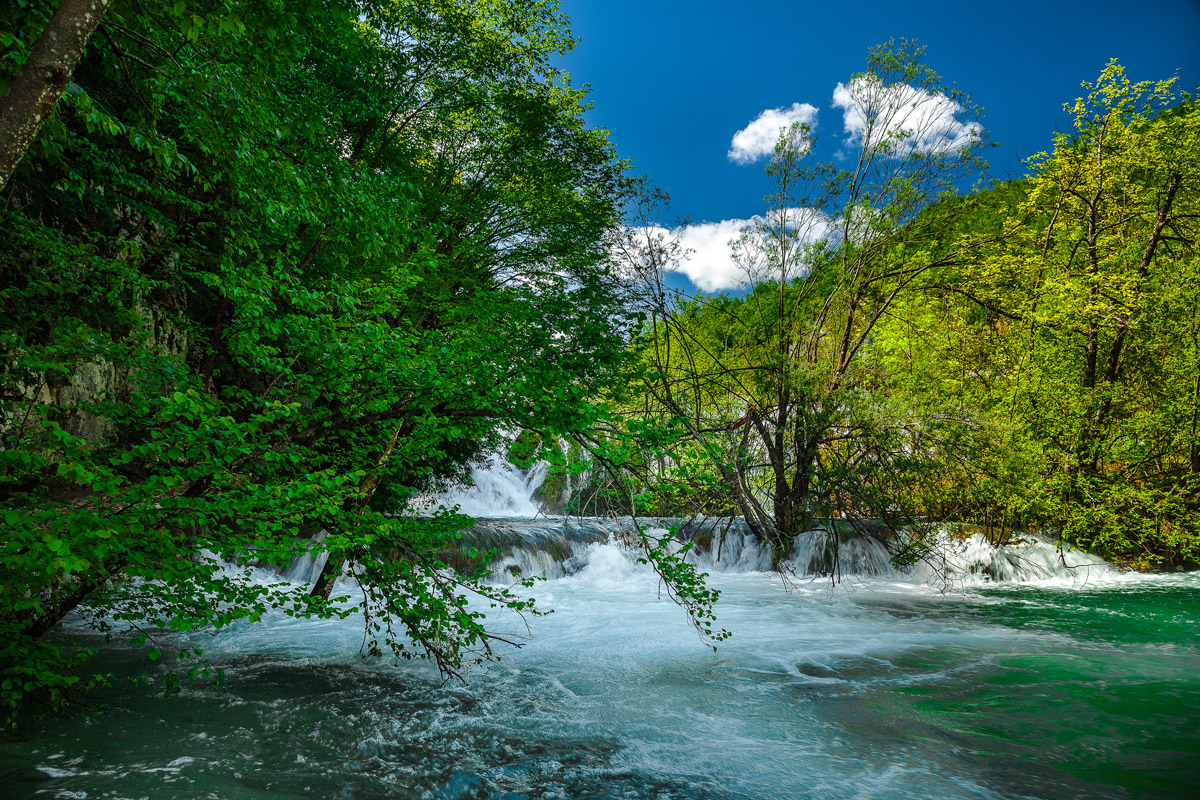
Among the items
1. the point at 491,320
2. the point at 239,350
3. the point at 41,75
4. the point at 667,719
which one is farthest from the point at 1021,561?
the point at 41,75

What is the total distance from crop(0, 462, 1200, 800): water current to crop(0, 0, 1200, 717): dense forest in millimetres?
697

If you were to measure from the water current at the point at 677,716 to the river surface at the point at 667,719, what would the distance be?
2 cm

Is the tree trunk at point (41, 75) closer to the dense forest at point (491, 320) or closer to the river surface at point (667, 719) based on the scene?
the dense forest at point (491, 320)

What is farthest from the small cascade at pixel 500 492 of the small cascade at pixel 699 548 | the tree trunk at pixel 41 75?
the tree trunk at pixel 41 75

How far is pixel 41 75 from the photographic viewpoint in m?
2.68

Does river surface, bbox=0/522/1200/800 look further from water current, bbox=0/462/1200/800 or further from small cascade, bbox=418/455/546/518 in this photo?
small cascade, bbox=418/455/546/518

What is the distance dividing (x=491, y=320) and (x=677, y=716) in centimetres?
474

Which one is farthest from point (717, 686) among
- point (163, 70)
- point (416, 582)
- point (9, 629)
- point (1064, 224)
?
point (1064, 224)

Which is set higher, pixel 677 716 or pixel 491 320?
pixel 491 320

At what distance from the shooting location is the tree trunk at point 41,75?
8.61ft

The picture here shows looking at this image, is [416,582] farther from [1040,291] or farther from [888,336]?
[888,336]

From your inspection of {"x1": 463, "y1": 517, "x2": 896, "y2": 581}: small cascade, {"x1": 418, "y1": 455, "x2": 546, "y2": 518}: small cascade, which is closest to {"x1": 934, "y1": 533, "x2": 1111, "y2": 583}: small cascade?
{"x1": 463, "y1": 517, "x2": 896, "y2": 581}: small cascade

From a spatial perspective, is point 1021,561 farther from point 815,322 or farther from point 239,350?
point 239,350

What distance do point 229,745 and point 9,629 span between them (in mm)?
1890
